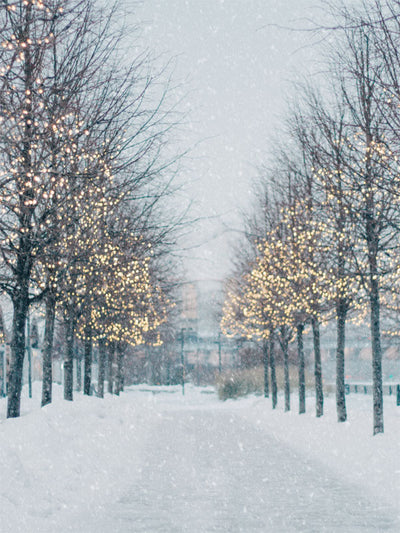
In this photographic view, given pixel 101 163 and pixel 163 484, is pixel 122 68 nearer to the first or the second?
pixel 101 163

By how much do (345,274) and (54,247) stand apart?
243 inches

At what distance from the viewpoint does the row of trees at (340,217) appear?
447 inches

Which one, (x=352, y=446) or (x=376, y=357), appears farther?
(x=376, y=357)

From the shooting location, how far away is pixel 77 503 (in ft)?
27.9

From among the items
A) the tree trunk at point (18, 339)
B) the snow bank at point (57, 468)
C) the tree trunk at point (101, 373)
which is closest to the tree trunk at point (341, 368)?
the snow bank at point (57, 468)

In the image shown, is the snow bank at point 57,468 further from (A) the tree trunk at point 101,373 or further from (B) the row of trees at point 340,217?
(A) the tree trunk at point 101,373

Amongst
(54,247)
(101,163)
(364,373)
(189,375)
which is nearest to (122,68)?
(101,163)

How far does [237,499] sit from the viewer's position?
352 inches

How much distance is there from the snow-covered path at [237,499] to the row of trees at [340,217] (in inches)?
147

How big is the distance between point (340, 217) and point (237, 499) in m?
7.83

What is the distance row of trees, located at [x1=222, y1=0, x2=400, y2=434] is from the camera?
11352mm

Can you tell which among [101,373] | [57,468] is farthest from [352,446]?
[101,373]

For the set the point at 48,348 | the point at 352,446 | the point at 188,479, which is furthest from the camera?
the point at 48,348

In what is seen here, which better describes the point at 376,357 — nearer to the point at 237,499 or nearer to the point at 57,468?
the point at 237,499
